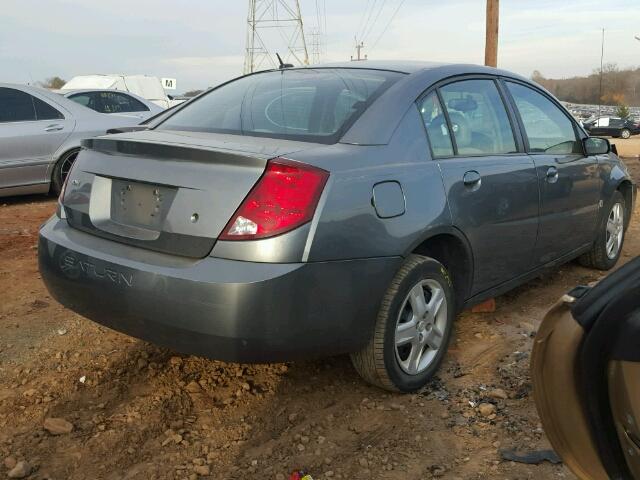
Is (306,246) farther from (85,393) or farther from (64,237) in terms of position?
(85,393)

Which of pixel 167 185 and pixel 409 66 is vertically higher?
pixel 409 66

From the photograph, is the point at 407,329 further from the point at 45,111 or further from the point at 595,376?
the point at 45,111

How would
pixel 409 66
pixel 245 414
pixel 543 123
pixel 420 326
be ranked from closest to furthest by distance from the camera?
pixel 245 414 < pixel 420 326 < pixel 409 66 < pixel 543 123

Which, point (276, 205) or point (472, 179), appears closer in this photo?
→ point (276, 205)

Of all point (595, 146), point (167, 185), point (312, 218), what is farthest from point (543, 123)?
point (167, 185)

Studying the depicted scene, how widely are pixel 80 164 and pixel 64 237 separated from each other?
14.4 inches

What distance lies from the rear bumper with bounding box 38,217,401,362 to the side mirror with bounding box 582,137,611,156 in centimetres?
237

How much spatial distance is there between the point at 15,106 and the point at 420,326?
621cm

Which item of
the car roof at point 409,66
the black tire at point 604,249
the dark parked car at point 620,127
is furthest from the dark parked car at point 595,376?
the dark parked car at point 620,127

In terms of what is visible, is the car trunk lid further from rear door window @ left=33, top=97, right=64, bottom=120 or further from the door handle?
rear door window @ left=33, top=97, right=64, bottom=120

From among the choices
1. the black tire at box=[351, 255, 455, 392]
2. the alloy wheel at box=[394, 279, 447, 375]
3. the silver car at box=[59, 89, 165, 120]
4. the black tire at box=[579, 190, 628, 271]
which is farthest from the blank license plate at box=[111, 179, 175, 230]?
the silver car at box=[59, 89, 165, 120]

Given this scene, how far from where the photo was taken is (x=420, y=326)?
9.71ft

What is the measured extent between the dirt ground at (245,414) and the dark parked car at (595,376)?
0.97 meters

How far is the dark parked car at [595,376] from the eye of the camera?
53.2 inches
